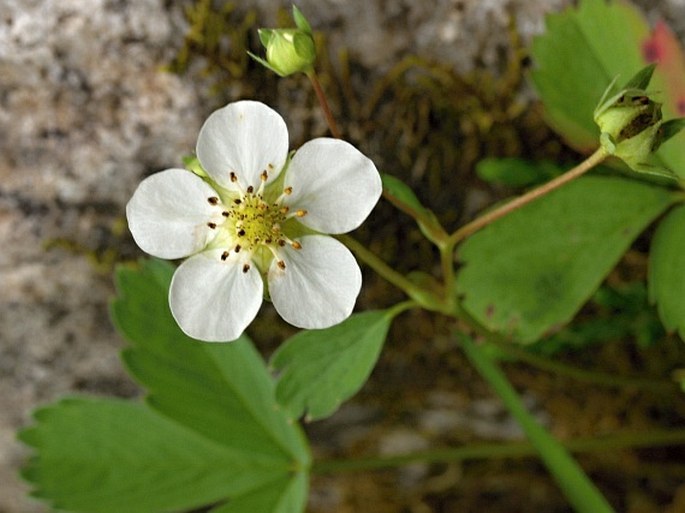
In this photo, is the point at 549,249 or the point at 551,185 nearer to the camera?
the point at 551,185

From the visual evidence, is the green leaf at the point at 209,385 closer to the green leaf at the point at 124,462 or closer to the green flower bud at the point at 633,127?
the green leaf at the point at 124,462

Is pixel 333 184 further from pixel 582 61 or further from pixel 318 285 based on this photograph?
pixel 582 61

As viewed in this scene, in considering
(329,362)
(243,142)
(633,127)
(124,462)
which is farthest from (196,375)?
(633,127)

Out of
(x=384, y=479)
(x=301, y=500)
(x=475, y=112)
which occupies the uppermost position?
(x=475, y=112)

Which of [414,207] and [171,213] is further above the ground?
A: [171,213]

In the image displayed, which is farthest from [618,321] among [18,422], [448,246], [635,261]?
[18,422]

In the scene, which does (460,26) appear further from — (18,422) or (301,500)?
(18,422)
